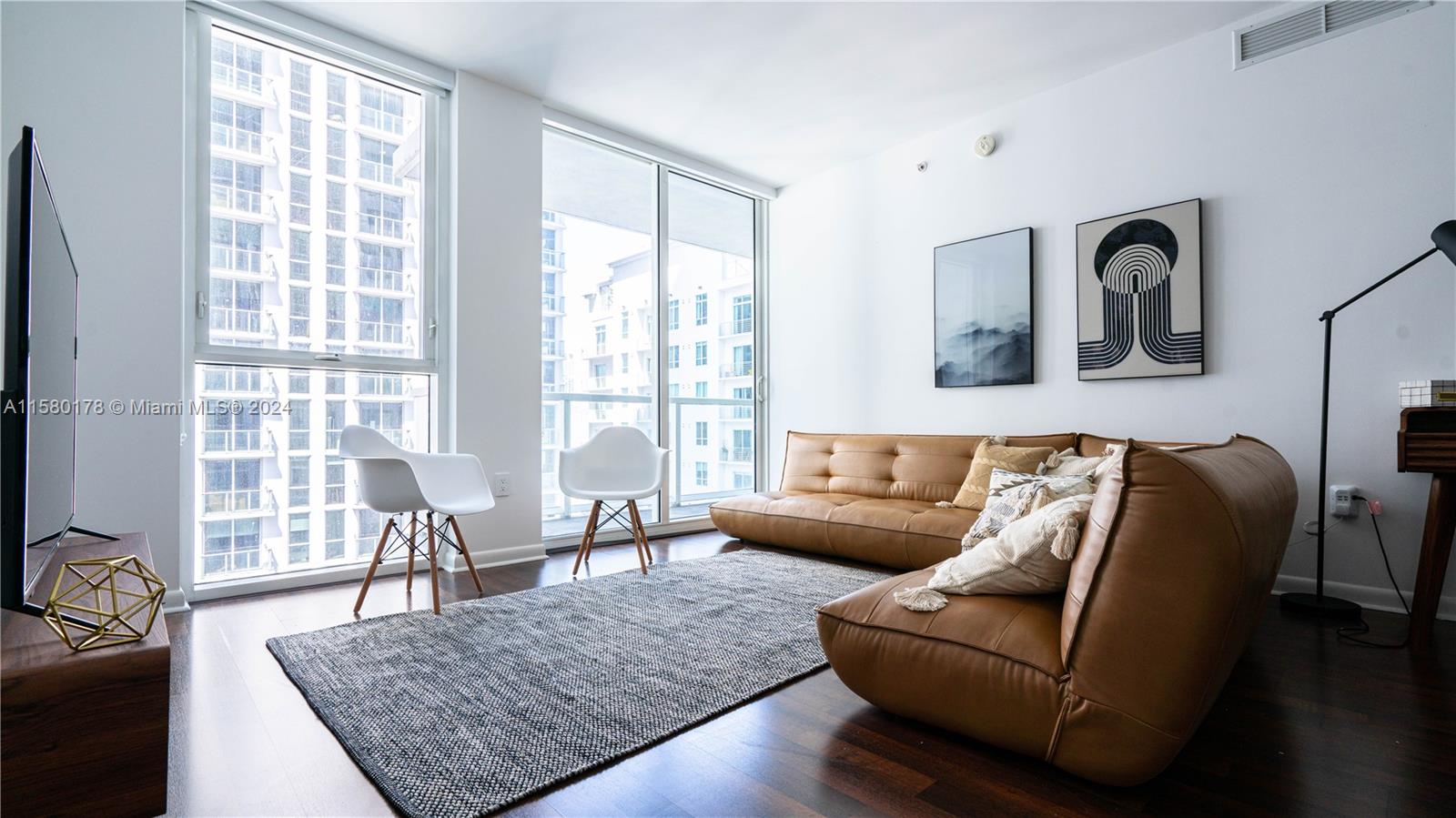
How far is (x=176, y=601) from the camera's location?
2.91 m

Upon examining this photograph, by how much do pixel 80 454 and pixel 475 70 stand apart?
2598 mm

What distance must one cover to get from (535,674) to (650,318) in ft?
10.3

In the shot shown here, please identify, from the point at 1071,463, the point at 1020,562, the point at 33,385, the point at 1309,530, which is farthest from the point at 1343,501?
the point at 33,385

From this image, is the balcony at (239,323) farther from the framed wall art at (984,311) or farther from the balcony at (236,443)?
the framed wall art at (984,311)

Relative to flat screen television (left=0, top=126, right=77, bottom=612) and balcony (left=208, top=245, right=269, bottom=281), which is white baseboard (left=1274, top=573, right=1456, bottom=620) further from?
balcony (left=208, top=245, right=269, bottom=281)

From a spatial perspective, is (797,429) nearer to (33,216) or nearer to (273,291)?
(273,291)

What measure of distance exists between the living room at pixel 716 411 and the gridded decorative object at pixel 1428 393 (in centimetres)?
3

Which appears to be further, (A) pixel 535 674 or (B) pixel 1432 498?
(B) pixel 1432 498

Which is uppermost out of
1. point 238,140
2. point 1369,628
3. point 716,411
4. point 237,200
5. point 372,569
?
point 238,140

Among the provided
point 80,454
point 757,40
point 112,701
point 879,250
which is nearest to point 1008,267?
point 879,250

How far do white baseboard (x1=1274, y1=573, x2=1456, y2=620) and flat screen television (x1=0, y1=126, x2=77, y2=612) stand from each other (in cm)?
392

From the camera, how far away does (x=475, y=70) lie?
12.5 feet

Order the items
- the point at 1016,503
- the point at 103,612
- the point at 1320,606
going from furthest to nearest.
Result: the point at 1320,606 → the point at 1016,503 → the point at 103,612

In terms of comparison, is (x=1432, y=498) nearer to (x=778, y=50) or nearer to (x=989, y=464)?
(x=989, y=464)
